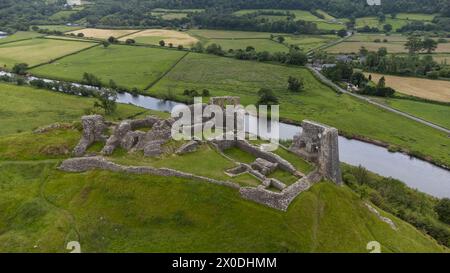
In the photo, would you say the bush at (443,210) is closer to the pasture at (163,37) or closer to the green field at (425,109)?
the green field at (425,109)

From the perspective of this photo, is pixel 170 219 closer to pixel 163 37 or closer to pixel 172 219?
pixel 172 219

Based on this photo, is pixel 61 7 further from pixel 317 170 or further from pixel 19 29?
pixel 317 170

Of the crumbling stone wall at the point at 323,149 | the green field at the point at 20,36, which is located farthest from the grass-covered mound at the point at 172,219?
the green field at the point at 20,36

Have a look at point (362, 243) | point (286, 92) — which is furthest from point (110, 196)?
point (286, 92)

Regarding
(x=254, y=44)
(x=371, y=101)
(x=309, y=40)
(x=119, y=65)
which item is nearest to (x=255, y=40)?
(x=254, y=44)

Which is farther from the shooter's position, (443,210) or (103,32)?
(103,32)
